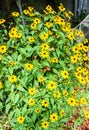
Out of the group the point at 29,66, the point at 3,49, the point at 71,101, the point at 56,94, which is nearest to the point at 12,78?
the point at 29,66

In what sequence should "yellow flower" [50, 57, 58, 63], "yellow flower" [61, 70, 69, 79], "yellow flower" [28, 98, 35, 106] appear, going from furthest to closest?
"yellow flower" [50, 57, 58, 63] → "yellow flower" [61, 70, 69, 79] → "yellow flower" [28, 98, 35, 106]

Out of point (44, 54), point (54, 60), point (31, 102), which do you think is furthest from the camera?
point (54, 60)

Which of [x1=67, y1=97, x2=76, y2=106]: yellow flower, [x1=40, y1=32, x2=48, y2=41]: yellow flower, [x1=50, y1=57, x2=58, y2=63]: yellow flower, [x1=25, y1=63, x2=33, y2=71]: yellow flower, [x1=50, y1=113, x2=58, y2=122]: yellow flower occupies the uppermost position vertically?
[x1=40, y1=32, x2=48, y2=41]: yellow flower

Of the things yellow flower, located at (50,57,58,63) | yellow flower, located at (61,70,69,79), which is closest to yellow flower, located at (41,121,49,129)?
yellow flower, located at (61,70,69,79)

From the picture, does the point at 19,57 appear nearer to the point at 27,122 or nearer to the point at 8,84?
the point at 8,84

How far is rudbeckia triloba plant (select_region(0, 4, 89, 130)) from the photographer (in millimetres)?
3707

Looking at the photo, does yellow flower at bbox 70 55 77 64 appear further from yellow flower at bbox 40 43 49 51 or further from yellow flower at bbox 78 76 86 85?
yellow flower at bbox 40 43 49 51

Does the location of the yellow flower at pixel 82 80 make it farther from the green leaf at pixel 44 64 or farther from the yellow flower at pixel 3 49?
the yellow flower at pixel 3 49

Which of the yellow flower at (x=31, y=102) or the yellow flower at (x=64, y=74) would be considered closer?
the yellow flower at (x=31, y=102)

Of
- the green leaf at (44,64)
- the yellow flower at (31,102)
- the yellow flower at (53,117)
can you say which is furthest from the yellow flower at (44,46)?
the yellow flower at (53,117)

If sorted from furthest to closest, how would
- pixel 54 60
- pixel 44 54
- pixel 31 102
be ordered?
pixel 54 60 → pixel 44 54 → pixel 31 102

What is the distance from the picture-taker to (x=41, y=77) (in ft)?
12.2

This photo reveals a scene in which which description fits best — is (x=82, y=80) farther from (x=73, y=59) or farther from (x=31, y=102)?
(x=31, y=102)

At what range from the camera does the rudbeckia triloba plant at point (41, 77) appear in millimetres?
3707
